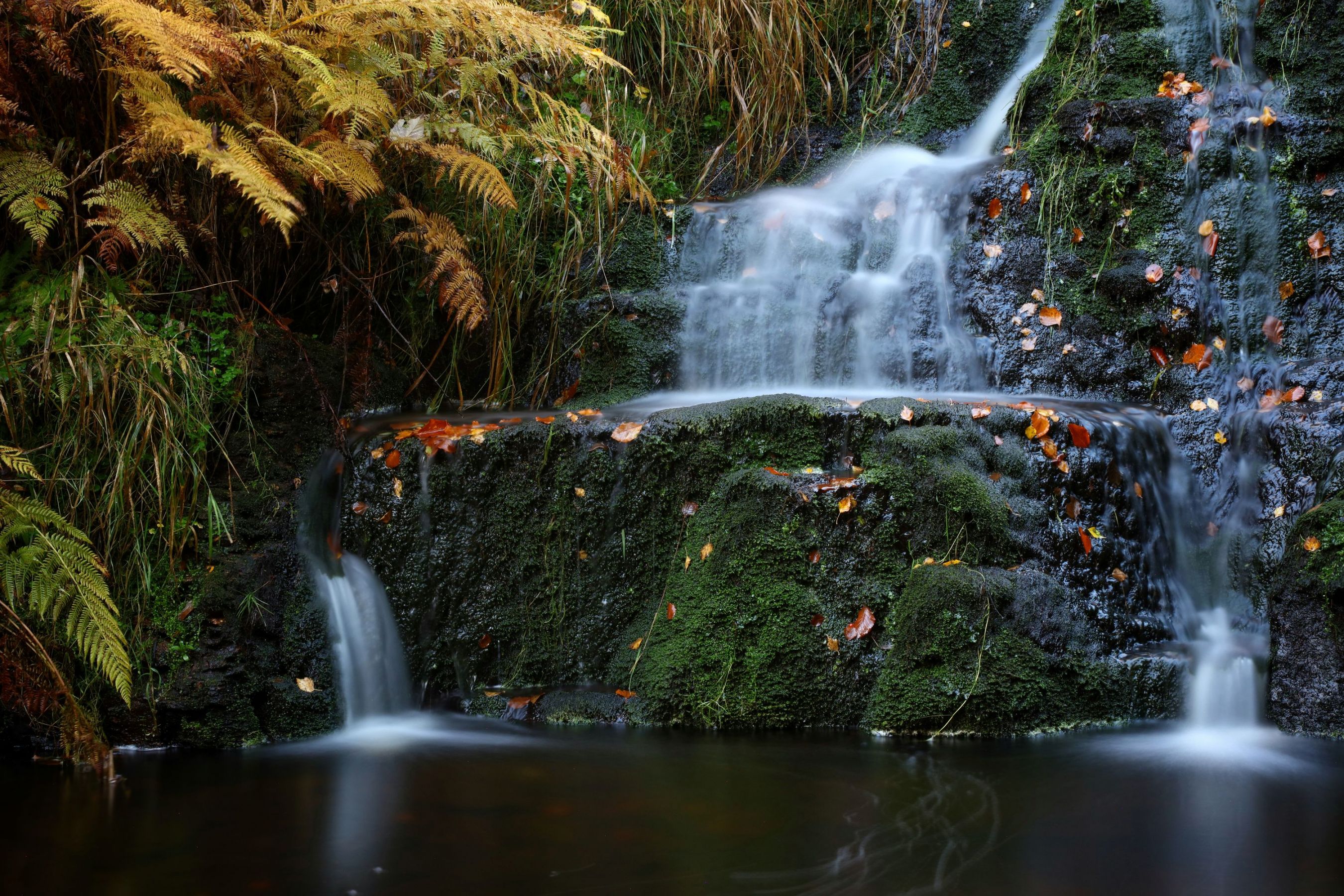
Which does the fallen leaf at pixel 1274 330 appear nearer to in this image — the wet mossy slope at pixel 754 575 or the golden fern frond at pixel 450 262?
the wet mossy slope at pixel 754 575

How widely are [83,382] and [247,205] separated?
987 mm

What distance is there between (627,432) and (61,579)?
189cm

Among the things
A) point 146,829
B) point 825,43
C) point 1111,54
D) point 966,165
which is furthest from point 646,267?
point 146,829

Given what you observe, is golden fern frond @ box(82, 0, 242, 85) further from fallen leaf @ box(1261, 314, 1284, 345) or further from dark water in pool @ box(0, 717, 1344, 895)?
fallen leaf @ box(1261, 314, 1284, 345)

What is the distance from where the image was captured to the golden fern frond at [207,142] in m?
3.13

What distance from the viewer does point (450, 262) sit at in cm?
414

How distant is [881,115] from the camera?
281 inches

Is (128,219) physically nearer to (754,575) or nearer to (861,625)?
(754,575)

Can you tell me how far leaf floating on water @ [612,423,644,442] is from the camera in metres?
3.79

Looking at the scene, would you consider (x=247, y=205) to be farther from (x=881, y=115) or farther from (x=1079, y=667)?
(x=881, y=115)

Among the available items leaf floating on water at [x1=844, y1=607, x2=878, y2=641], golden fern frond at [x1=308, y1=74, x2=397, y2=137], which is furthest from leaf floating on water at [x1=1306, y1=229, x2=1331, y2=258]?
golden fern frond at [x1=308, y1=74, x2=397, y2=137]

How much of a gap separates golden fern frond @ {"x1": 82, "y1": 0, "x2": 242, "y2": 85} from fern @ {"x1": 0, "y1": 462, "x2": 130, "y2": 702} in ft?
4.32

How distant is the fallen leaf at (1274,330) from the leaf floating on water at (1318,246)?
359 millimetres

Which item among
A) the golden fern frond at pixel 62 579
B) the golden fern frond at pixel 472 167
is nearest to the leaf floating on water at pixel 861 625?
the golden fern frond at pixel 472 167
